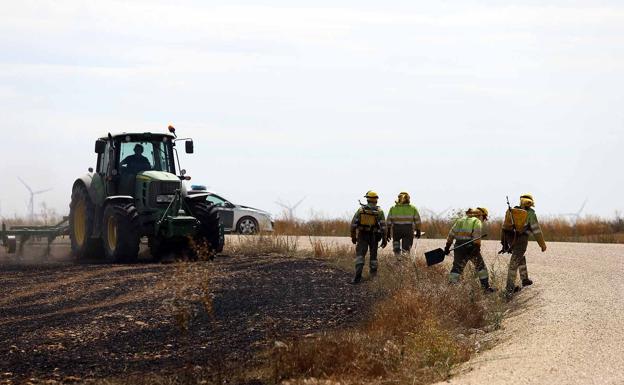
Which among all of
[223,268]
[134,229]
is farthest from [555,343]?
[134,229]

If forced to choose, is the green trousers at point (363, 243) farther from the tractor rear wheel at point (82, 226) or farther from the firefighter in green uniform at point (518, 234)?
the tractor rear wheel at point (82, 226)

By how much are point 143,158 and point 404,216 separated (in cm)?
627

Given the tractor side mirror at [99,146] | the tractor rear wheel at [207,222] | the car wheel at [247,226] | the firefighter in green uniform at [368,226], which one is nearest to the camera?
the firefighter in green uniform at [368,226]

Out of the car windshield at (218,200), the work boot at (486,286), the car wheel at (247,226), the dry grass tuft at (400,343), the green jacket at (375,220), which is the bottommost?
the dry grass tuft at (400,343)

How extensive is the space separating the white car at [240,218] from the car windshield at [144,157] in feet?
31.8

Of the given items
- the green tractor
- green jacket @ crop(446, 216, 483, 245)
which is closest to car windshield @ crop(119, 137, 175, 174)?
the green tractor

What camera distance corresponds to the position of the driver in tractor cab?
87.1 ft

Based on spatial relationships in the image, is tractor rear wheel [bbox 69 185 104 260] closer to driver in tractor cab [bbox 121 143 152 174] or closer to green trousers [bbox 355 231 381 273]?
driver in tractor cab [bbox 121 143 152 174]

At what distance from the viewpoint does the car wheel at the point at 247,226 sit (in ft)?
120

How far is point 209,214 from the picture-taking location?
25859 mm

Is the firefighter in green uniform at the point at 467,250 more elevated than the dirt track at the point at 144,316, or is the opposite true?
the firefighter in green uniform at the point at 467,250

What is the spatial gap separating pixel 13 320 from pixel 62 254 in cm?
1214

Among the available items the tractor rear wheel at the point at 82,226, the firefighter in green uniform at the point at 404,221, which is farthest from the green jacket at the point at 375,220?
the tractor rear wheel at the point at 82,226

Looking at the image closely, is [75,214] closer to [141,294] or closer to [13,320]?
[141,294]
